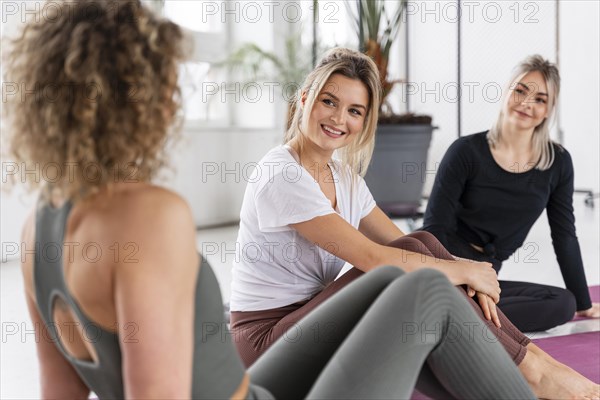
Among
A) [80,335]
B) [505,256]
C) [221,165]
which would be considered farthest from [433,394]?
[221,165]

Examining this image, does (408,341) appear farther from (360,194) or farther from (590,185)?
(590,185)

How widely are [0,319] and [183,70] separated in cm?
215

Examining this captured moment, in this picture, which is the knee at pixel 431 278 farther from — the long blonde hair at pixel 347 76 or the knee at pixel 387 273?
the long blonde hair at pixel 347 76

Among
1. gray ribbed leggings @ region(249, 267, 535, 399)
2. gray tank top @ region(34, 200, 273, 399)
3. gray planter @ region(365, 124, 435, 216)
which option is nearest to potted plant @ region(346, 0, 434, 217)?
gray planter @ region(365, 124, 435, 216)

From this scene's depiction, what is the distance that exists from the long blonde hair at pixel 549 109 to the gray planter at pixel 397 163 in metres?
2.24

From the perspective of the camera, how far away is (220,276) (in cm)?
341

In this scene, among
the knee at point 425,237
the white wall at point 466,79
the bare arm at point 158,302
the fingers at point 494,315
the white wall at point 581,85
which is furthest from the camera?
the white wall at point 581,85

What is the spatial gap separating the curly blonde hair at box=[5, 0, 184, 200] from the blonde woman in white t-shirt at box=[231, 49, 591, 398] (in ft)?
1.38

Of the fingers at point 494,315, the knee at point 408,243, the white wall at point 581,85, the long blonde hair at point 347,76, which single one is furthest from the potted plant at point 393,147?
the fingers at point 494,315

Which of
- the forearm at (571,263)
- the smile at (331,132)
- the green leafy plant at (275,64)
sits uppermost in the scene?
the green leafy plant at (275,64)

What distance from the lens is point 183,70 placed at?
0.86 m

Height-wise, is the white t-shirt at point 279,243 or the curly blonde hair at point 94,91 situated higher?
the curly blonde hair at point 94,91

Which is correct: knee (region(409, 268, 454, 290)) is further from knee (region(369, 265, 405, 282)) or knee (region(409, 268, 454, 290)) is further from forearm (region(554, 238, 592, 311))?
forearm (region(554, 238, 592, 311))

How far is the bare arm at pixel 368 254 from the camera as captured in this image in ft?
5.10
